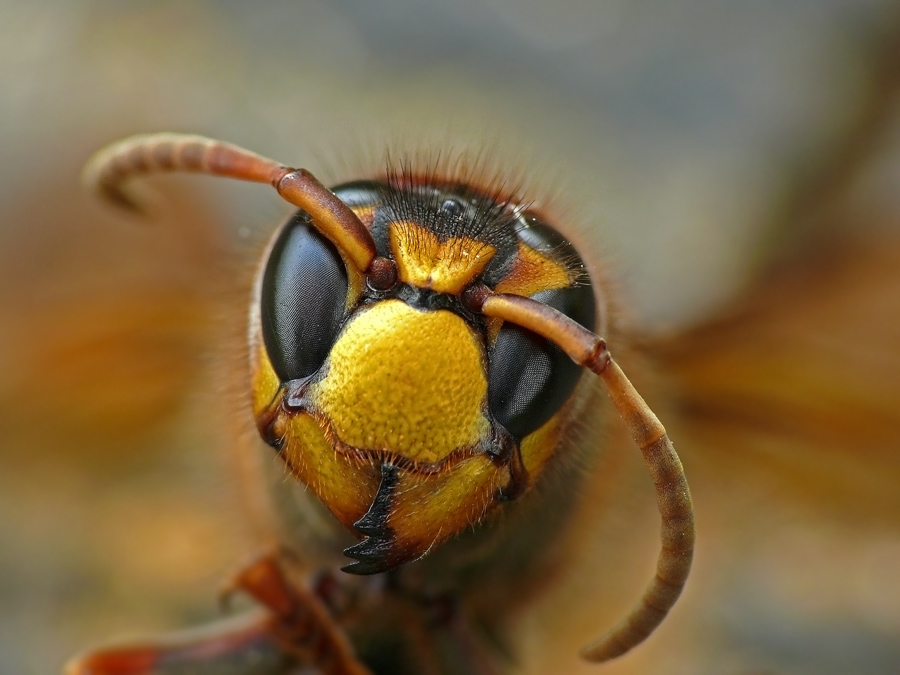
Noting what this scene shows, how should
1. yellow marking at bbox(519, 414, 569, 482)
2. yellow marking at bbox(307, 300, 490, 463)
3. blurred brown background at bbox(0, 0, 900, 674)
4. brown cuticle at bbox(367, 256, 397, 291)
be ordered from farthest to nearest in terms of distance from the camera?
blurred brown background at bbox(0, 0, 900, 674) → yellow marking at bbox(519, 414, 569, 482) → brown cuticle at bbox(367, 256, 397, 291) → yellow marking at bbox(307, 300, 490, 463)

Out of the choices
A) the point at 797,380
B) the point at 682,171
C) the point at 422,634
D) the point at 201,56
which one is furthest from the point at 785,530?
the point at 201,56

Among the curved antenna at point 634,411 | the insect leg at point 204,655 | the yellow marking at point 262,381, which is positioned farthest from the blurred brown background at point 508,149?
the curved antenna at point 634,411

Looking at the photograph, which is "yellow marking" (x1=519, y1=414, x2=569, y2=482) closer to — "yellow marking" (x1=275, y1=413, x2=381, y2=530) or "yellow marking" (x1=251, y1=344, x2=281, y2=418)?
"yellow marking" (x1=275, y1=413, x2=381, y2=530)

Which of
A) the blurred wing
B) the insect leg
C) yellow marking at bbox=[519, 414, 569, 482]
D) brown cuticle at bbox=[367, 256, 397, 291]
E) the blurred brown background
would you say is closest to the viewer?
brown cuticle at bbox=[367, 256, 397, 291]

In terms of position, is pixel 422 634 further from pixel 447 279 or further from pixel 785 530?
pixel 785 530

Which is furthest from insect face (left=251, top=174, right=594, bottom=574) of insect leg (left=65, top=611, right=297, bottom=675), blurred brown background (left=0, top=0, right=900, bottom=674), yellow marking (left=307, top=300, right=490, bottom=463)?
blurred brown background (left=0, top=0, right=900, bottom=674)

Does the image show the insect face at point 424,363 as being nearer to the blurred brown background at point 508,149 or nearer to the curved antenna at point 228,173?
the curved antenna at point 228,173
